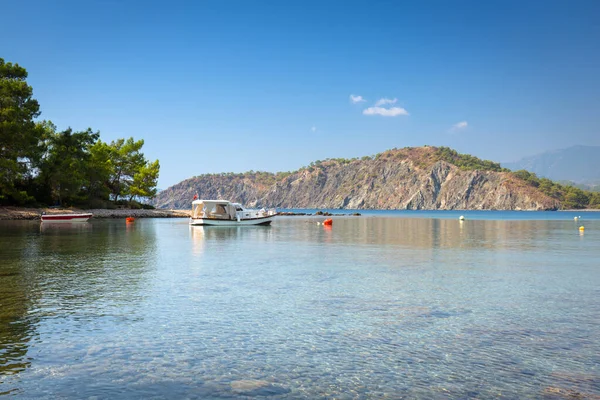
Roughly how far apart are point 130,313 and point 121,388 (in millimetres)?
6038

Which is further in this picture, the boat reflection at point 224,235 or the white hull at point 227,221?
the white hull at point 227,221

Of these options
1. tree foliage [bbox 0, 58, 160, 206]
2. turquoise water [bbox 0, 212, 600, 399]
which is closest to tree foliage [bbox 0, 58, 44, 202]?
tree foliage [bbox 0, 58, 160, 206]

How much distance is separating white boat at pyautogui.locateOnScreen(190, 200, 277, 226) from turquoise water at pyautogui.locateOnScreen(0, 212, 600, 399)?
1789 inches

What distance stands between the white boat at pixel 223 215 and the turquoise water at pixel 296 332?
149ft

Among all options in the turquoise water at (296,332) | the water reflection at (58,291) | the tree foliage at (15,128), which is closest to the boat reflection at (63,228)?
the tree foliage at (15,128)

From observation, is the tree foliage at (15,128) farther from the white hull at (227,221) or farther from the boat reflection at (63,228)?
the white hull at (227,221)

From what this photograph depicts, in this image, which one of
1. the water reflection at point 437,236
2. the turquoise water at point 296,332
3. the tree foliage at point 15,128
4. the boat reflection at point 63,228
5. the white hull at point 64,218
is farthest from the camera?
the white hull at point 64,218

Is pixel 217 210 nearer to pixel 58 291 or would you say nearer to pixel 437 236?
pixel 437 236

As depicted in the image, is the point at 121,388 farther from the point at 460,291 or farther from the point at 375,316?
the point at 460,291

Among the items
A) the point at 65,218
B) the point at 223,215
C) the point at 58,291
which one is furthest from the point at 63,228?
the point at 58,291

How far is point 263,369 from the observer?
9.38 metres

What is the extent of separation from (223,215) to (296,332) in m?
62.5

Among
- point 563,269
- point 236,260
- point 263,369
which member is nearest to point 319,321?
point 263,369

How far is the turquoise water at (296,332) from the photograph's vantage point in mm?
8562
